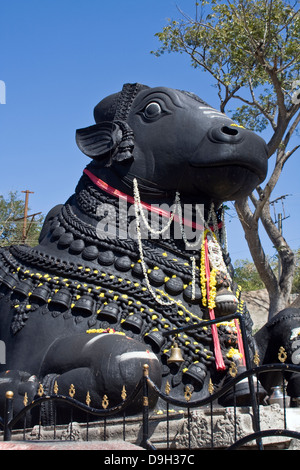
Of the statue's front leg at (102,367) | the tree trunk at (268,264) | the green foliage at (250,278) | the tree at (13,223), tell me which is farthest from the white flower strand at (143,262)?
the green foliage at (250,278)

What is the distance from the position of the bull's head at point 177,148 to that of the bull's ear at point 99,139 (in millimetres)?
11

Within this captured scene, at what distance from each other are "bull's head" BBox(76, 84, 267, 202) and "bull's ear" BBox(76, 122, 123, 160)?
0.01 meters

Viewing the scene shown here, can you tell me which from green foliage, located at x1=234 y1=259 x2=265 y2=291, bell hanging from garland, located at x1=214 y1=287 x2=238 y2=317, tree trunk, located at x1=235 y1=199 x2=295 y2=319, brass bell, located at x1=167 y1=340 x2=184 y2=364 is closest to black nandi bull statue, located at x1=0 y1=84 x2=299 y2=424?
bell hanging from garland, located at x1=214 y1=287 x2=238 y2=317

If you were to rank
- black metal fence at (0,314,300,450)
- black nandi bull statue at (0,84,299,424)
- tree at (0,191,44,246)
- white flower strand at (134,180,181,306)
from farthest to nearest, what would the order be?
tree at (0,191,44,246) → white flower strand at (134,180,181,306) → black nandi bull statue at (0,84,299,424) → black metal fence at (0,314,300,450)

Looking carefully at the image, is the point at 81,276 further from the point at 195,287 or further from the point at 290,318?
the point at 290,318

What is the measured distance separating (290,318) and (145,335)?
1632 mm

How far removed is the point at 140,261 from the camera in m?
5.75

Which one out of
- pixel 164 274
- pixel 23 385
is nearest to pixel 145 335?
pixel 164 274

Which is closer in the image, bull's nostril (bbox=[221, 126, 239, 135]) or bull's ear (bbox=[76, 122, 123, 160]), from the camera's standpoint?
bull's nostril (bbox=[221, 126, 239, 135])

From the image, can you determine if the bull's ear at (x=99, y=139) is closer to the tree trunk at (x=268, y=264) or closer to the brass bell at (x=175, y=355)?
the brass bell at (x=175, y=355)

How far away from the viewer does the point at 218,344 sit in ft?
17.8

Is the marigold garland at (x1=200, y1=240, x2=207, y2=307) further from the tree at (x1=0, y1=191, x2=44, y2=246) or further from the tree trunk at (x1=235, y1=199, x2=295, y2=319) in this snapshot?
the tree at (x1=0, y1=191, x2=44, y2=246)

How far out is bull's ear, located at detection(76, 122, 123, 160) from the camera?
20.1 ft

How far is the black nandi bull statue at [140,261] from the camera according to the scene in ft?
17.5
